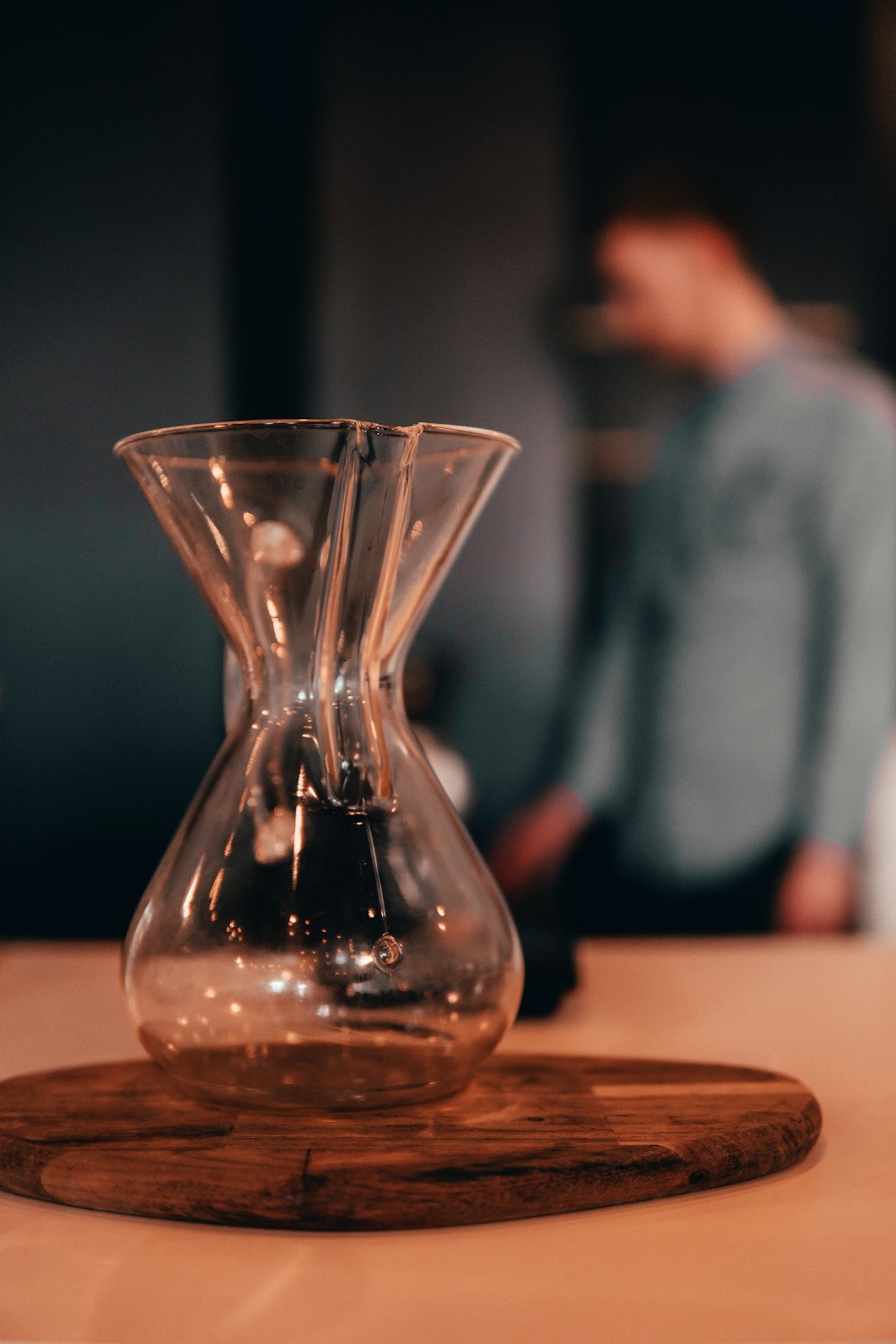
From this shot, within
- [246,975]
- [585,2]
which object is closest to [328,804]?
[246,975]

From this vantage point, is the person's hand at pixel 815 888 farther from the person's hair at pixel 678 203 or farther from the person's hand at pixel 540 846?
the person's hair at pixel 678 203

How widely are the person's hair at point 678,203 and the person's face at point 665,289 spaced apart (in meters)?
0.02

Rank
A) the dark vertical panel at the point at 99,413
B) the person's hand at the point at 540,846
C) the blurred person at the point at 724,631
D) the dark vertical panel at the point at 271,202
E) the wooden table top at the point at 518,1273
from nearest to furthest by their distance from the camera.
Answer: the wooden table top at the point at 518,1273 < the dark vertical panel at the point at 99,413 < the dark vertical panel at the point at 271,202 < the blurred person at the point at 724,631 < the person's hand at the point at 540,846

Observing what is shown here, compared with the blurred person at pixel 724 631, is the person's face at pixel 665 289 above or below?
above

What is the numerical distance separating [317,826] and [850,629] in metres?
1.58

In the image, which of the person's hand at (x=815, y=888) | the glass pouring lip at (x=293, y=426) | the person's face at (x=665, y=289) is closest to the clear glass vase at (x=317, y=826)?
the glass pouring lip at (x=293, y=426)

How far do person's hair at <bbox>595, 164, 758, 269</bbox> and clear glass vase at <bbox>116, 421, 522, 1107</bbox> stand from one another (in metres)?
1.83

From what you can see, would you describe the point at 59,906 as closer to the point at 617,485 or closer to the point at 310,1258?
the point at 617,485

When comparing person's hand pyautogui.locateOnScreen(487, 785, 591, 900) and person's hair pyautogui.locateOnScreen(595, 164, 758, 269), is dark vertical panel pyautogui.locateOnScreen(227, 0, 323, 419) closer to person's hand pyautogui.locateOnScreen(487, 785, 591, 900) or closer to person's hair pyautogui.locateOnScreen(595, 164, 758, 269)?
person's hair pyautogui.locateOnScreen(595, 164, 758, 269)

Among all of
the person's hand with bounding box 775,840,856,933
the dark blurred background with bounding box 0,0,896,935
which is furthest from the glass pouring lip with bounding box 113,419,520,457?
the dark blurred background with bounding box 0,0,896,935

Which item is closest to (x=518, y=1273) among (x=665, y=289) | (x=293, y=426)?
(x=293, y=426)

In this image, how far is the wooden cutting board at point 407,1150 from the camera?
11.0 inches

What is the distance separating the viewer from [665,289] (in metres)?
2.02

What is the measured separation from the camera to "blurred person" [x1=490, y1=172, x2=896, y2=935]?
181 cm
